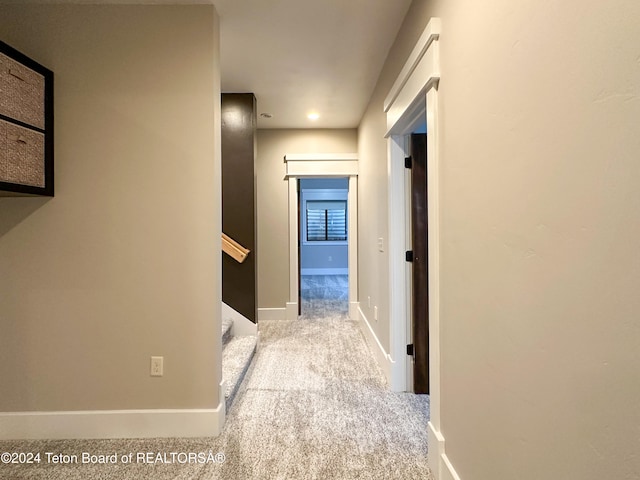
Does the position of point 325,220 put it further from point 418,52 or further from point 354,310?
point 418,52

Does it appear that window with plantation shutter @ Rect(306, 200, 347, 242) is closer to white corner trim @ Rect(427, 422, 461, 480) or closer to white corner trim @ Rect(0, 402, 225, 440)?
white corner trim @ Rect(0, 402, 225, 440)

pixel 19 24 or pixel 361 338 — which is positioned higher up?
pixel 19 24

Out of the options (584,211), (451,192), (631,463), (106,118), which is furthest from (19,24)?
(631,463)

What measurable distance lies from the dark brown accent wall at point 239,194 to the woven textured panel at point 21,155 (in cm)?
155

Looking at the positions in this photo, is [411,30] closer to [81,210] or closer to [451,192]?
[451,192]

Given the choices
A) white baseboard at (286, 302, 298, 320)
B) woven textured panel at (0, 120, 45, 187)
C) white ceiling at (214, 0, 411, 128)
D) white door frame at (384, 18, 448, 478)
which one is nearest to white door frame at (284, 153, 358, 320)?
→ white baseboard at (286, 302, 298, 320)

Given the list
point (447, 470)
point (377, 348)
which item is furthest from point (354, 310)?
point (447, 470)

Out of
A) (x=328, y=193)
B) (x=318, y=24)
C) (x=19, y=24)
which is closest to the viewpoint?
(x=19, y=24)

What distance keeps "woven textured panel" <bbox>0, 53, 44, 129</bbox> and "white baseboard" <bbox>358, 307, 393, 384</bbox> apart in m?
2.50

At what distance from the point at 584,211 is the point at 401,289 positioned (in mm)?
1692

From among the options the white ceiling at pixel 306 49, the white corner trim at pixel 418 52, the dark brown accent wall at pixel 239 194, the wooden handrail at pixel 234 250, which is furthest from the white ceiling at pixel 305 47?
the wooden handrail at pixel 234 250

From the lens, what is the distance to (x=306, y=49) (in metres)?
2.37

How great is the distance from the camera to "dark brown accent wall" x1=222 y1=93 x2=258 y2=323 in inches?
124

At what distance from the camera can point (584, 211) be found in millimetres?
721
